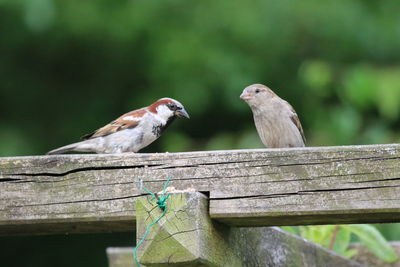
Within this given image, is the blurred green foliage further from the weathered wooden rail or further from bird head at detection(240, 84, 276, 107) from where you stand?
bird head at detection(240, 84, 276, 107)

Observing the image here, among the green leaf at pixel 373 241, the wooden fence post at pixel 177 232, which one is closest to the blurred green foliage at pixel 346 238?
the green leaf at pixel 373 241

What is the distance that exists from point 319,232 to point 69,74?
14.2ft


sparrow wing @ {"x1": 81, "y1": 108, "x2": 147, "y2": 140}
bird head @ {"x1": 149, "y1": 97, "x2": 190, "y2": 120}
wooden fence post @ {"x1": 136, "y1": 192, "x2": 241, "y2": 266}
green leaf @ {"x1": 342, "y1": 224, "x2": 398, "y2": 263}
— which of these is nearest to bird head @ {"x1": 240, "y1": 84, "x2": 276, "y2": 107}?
bird head @ {"x1": 149, "y1": 97, "x2": 190, "y2": 120}

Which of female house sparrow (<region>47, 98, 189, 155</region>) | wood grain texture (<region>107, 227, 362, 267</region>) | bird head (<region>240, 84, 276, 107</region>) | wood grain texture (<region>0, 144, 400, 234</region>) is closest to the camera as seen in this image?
wood grain texture (<region>0, 144, 400, 234</region>)

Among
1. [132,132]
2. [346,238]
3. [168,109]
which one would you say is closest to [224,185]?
[346,238]

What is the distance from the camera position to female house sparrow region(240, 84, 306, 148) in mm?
4176

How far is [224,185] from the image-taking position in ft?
6.53

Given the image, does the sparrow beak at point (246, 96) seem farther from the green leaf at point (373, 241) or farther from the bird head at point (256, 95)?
the green leaf at point (373, 241)

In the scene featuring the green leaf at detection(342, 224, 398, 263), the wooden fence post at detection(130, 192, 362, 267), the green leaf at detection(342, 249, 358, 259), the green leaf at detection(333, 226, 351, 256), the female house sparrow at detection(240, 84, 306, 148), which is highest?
the wooden fence post at detection(130, 192, 362, 267)

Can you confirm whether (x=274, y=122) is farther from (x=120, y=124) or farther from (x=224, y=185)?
(x=224, y=185)

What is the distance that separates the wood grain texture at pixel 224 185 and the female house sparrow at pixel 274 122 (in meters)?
2.06

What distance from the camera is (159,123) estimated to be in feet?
13.7

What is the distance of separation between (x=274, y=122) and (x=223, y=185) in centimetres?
223

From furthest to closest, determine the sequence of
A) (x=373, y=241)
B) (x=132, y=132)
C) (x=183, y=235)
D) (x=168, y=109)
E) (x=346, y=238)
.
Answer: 1. (x=168, y=109)
2. (x=132, y=132)
3. (x=346, y=238)
4. (x=373, y=241)
5. (x=183, y=235)
